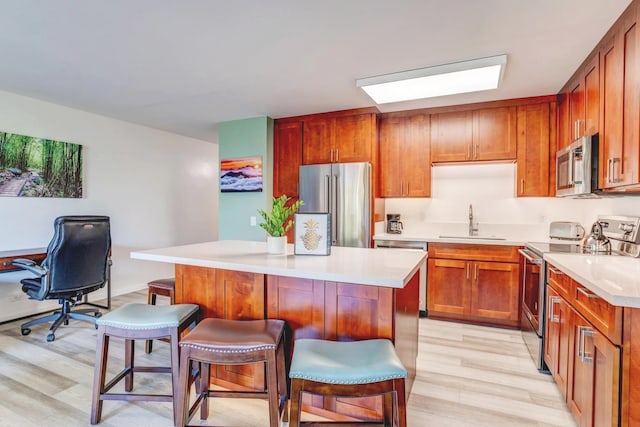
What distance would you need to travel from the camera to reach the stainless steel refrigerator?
12.1 feet

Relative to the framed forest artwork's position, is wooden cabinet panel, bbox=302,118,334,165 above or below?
above

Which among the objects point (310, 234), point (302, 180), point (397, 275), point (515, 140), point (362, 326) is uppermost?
point (515, 140)

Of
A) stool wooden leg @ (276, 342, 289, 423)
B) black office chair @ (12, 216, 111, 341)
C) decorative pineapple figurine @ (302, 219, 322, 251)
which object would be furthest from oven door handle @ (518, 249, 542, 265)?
black office chair @ (12, 216, 111, 341)

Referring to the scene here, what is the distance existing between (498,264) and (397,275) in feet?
7.52

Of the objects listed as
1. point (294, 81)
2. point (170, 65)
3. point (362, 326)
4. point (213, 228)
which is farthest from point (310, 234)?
point (213, 228)

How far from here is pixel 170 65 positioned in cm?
260

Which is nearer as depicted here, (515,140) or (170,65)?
(170,65)

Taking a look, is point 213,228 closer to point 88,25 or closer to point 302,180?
point 302,180

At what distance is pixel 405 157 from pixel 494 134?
947 millimetres

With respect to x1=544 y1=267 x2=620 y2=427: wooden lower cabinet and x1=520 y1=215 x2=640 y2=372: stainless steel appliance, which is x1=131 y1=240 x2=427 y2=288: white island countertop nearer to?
x1=544 y1=267 x2=620 y2=427: wooden lower cabinet

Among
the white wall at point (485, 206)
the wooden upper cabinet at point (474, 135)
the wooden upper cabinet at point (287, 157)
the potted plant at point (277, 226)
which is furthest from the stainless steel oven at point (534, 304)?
the wooden upper cabinet at point (287, 157)

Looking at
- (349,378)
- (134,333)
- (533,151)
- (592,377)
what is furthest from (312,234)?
(533,151)

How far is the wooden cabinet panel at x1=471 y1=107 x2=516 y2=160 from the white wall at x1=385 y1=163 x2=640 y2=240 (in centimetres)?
27

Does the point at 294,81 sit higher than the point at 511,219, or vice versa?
the point at 294,81
